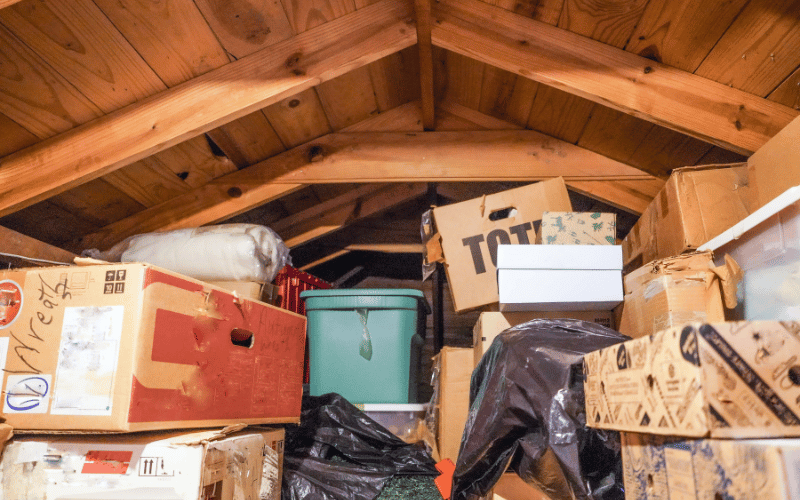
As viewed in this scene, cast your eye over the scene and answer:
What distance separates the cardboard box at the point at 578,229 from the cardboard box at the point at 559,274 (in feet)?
0.32

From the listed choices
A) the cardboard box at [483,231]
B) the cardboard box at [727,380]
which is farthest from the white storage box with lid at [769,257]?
the cardboard box at [483,231]

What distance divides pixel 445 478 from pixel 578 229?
0.86 metres

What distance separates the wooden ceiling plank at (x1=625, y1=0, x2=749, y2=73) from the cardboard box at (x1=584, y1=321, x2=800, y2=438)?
0.94 metres

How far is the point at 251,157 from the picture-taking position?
81.4 inches

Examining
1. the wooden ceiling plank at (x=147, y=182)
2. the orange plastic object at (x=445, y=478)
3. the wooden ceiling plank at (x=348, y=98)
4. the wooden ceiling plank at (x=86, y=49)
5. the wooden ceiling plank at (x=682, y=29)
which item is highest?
the wooden ceiling plank at (x=348, y=98)

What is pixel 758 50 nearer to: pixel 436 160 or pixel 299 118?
pixel 436 160

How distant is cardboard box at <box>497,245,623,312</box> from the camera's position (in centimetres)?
152

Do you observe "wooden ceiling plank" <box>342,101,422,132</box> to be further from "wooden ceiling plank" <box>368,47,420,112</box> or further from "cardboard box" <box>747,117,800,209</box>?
"cardboard box" <box>747,117,800,209</box>

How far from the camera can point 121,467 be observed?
990 mm

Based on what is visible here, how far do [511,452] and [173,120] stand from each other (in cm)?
126

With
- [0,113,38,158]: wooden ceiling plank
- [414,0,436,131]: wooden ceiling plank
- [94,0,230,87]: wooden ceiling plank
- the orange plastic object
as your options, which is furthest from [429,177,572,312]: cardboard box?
[0,113,38,158]: wooden ceiling plank

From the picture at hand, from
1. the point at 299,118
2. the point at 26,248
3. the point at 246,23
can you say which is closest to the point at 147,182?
the point at 26,248

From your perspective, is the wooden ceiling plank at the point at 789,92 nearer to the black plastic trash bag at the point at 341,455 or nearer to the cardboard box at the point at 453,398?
the cardboard box at the point at 453,398

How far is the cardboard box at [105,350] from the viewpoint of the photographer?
0.96 meters
